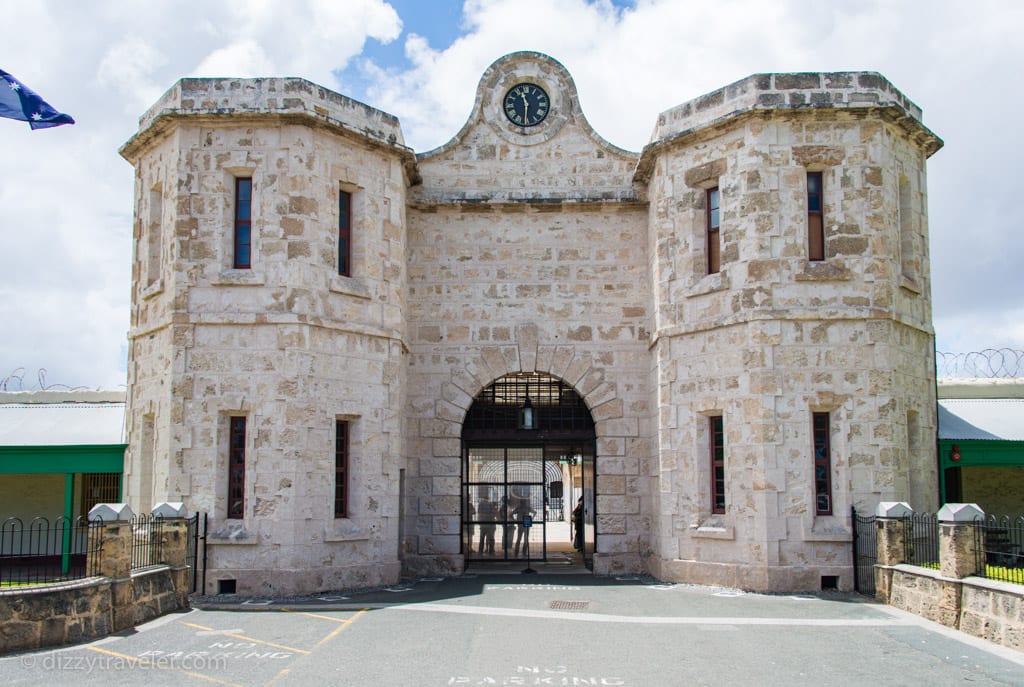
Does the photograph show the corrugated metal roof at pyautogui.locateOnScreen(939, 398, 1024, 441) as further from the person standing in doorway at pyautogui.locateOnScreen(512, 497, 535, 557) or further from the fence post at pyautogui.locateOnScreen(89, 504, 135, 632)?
the fence post at pyautogui.locateOnScreen(89, 504, 135, 632)

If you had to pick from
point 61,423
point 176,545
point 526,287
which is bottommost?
point 176,545

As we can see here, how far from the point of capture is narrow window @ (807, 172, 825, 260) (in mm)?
15320

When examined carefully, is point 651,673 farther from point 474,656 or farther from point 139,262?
point 139,262

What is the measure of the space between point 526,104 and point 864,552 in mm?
10366

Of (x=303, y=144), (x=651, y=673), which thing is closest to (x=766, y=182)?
(x=303, y=144)

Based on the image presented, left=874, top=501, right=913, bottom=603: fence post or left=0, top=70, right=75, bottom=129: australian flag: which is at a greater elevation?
left=0, top=70, right=75, bottom=129: australian flag

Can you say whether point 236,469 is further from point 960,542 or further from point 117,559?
point 960,542

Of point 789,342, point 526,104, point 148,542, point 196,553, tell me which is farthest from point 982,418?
point 148,542

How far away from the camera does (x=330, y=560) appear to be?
1480cm

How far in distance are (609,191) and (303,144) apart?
6.03m

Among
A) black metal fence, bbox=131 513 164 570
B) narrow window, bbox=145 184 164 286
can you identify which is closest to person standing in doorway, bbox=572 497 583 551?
black metal fence, bbox=131 513 164 570

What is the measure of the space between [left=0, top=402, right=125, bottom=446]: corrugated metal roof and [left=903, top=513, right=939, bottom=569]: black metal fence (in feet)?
44.9

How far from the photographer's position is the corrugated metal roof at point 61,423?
58.0ft

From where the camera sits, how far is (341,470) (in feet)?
51.1
